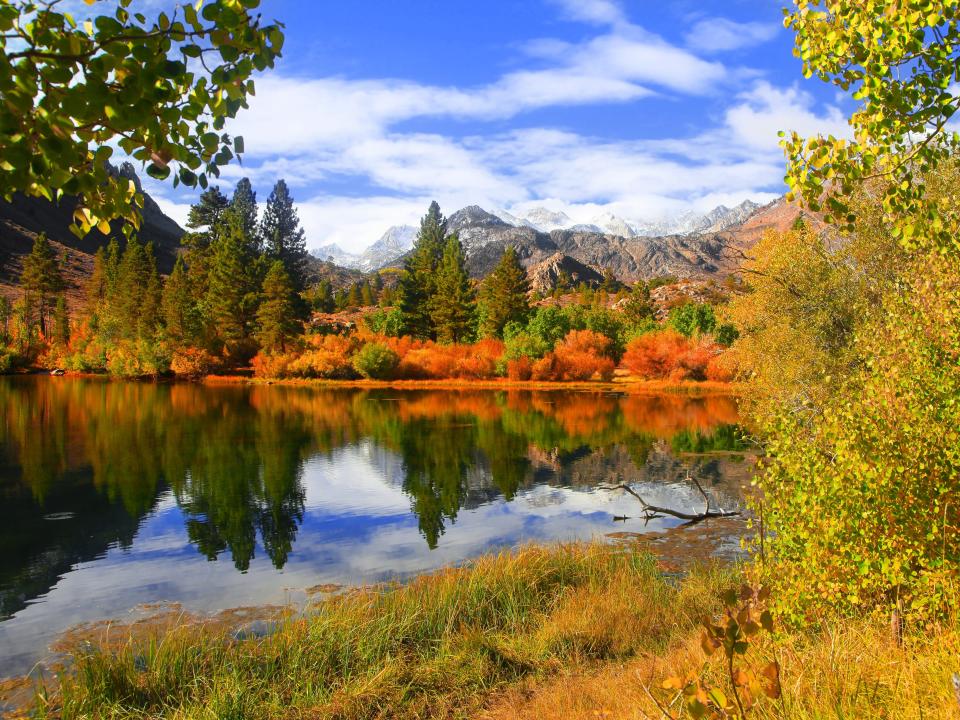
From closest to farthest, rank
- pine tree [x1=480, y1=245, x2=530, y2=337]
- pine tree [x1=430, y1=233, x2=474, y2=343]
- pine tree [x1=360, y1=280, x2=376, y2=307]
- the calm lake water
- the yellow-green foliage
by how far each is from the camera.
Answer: the yellow-green foliage → the calm lake water → pine tree [x1=430, y1=233, x2=474, y2=343] → pine tree [x1=480, y1=245, x2=530, y2=337] → pine tree [x1=360, y1=280, x2=376, y2=307]

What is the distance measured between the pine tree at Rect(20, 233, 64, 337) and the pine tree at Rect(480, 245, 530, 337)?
46.9 metres

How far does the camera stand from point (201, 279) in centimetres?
7588

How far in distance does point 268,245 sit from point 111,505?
7148cm

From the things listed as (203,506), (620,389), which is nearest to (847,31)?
(203,506)

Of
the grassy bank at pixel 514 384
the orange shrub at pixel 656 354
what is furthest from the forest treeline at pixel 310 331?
the grassy bank at pixel 514 384

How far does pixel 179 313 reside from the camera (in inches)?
2525

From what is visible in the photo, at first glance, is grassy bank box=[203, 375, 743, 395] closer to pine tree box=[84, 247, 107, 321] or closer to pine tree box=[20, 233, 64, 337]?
pine tree box=[84, 247, 107, 321]

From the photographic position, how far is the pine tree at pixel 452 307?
69438mm

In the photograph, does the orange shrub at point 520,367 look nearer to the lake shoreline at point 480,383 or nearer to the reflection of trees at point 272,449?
the lake shoreline at point 480,383

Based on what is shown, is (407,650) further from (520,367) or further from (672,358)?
(672,358)

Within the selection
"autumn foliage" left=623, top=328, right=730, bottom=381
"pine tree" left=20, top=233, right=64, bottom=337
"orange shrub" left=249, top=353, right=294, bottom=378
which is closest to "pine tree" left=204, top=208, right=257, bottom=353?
"orange shrub" left=249, top=353, right=294, bottom=378

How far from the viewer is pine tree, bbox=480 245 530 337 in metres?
71.1

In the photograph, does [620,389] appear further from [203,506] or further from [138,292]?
[138,292]

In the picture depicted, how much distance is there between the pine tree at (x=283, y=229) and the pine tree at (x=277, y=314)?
19716mm
